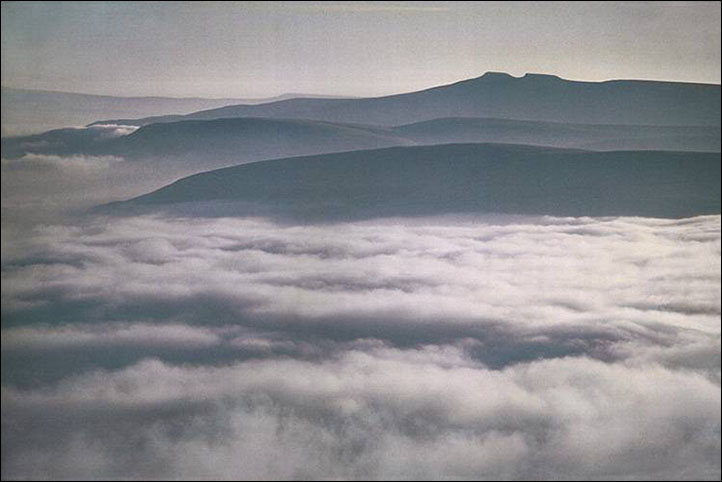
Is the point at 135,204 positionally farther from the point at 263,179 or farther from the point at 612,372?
the point at 612,372

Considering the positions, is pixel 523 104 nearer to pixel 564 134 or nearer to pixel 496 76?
pixel 496 76

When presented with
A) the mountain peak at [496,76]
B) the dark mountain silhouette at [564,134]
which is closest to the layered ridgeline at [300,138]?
the dark mountain silhouette at [564,134]

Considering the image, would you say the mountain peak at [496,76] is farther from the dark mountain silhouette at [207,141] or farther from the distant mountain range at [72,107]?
the distant mountain range at [72,107]

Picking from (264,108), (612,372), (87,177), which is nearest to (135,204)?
(87,177)

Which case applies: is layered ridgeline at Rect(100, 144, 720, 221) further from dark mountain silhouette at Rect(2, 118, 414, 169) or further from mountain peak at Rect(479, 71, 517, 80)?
mountain peak at Rect(479, 71, 517, 80)

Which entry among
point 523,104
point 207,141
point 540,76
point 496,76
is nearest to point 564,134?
point 523,104

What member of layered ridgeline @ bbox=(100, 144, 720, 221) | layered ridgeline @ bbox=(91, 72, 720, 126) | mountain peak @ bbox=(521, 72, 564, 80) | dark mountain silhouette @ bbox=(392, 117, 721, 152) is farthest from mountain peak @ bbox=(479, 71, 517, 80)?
layered ridgeline @ bbox=(100, 144, 720, 221)
